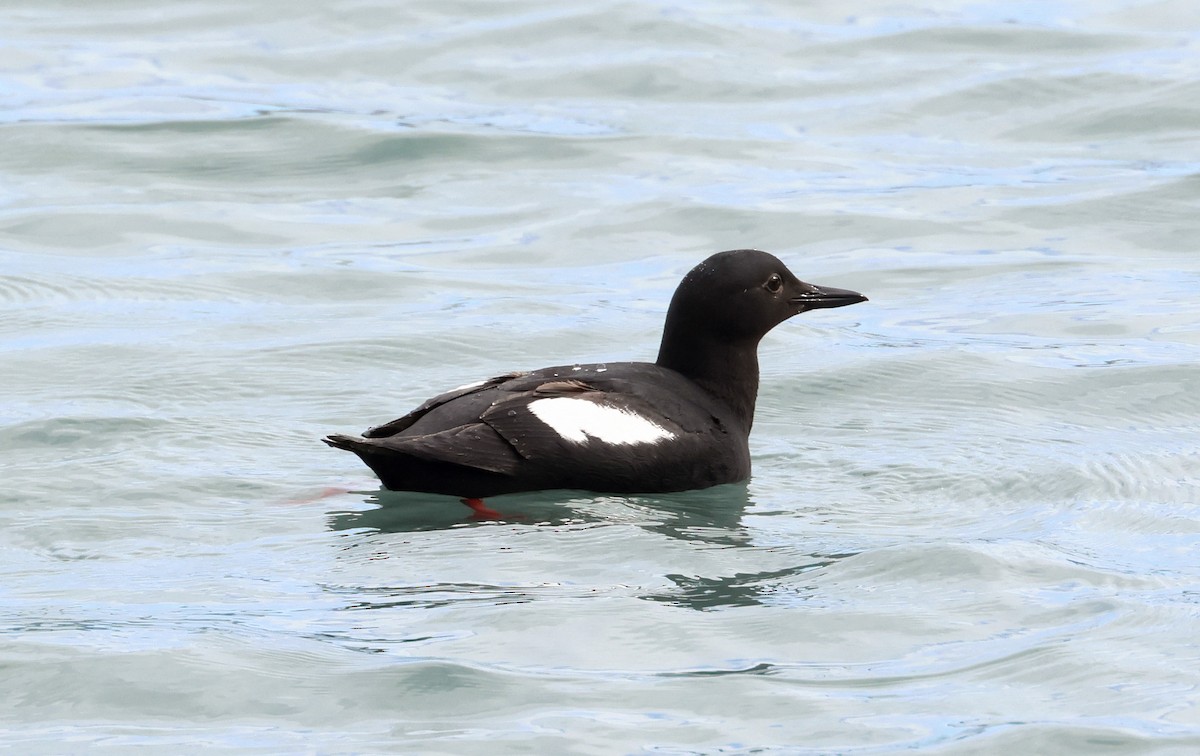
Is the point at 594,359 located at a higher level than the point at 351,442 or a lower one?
lower

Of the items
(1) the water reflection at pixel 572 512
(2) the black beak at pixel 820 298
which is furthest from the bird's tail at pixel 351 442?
(2) the black beak at pixel 820 298

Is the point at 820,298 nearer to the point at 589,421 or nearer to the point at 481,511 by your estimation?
the point at 589,421

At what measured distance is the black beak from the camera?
746 cm

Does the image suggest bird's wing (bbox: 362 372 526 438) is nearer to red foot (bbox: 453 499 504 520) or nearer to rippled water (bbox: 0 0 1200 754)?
rippled water (bbox: 0 0 1200 754)

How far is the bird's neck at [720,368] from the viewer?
7188 millimetres

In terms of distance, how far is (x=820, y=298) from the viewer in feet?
24.8

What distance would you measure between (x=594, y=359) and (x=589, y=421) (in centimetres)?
240

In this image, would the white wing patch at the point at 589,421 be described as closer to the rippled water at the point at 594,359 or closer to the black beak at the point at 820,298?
the rippled water at the point at 594,359

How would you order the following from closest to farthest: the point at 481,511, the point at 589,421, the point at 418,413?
the point at 481,511, the point at 589,421, the point at 418,413

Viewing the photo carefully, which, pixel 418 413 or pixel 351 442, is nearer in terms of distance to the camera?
pixel 351 442

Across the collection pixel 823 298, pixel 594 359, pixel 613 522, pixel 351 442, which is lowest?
pixel 613 522

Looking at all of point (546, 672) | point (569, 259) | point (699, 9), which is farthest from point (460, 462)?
point (699, 9)

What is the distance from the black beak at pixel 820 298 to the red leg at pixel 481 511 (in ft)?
5.58

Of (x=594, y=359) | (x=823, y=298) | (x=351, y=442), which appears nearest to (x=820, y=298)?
(x=823, y=298)
